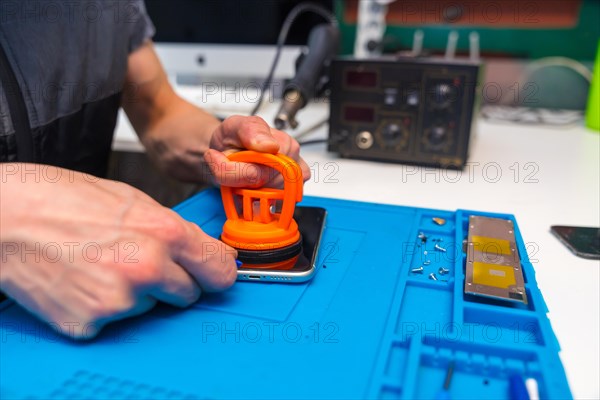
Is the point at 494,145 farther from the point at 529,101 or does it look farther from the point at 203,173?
the point at 203,173

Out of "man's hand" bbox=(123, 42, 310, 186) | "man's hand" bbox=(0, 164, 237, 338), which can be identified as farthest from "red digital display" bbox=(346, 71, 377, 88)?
"man's hand" bbox=(0, 164, 237, 338)

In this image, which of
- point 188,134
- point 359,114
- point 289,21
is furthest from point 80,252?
A: point 289,21

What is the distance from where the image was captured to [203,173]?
82cm

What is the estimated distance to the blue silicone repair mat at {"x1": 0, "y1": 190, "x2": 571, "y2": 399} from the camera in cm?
35

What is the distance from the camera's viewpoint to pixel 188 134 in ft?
2.77

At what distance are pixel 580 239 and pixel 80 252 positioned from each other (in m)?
0.57

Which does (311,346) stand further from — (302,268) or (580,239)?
(580,239)

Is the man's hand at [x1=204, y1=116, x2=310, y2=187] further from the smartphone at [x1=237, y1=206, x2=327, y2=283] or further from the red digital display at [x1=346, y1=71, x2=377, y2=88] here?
the red digital display at [x1=346, y1=71, x2=377, y2=88]

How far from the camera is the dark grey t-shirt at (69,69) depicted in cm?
72

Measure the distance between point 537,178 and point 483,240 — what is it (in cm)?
37

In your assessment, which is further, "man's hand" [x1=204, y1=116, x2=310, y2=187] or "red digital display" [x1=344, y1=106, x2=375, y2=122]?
"red digital display" [x1=344, y1=106, x2=375, y2=122]

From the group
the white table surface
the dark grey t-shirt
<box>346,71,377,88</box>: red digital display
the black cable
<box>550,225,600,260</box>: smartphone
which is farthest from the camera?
the black cable

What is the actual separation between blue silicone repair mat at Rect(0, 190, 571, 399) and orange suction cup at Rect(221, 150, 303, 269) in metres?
0.03

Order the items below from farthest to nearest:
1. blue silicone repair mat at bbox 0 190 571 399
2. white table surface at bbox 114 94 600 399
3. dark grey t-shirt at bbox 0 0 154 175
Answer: dark grey t-shirt at bbox 0 0 154 175, white table surface at bbox 114 94 600 399, blue silicone repair mat at bbox 0 190 571 399
